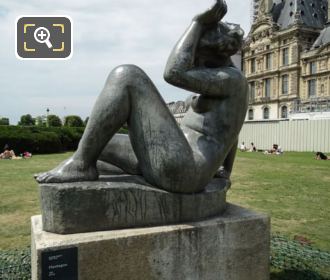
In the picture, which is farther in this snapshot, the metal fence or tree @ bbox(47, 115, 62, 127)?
tree @ bbox(47, 115, 62, 127)

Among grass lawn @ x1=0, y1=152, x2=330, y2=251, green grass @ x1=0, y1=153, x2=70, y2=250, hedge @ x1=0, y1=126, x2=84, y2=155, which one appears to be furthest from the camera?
hedge @ x1=0, y1=126, x2=84, y2=155

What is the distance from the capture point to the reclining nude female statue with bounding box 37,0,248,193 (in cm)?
261

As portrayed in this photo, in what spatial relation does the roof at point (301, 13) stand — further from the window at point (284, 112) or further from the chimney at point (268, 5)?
the window at point (284, 112)

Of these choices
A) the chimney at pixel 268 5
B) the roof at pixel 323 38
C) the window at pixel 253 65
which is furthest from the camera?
the window at pixel 253 65

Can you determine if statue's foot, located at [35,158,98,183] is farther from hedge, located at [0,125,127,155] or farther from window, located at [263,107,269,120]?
window, located at [263,107,269,120]

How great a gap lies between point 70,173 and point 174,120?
33.7 inches

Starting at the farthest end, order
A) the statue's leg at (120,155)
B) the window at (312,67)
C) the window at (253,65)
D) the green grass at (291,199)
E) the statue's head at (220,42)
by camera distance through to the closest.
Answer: the window at (253,65) → the window at (312,67) → the green grass at (291,199) → the statue's leg at (120,155) → the statue's head at (220,42)

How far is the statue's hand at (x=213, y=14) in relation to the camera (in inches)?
107

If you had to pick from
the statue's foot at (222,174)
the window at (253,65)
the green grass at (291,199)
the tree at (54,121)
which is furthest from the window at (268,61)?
the statue's foot at (222,174)

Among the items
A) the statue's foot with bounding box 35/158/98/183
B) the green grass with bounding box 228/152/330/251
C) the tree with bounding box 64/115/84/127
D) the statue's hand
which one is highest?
the tree with bounding box 64/115/84/127

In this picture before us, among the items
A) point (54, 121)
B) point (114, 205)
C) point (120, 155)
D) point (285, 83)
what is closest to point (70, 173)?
point (114, 205)

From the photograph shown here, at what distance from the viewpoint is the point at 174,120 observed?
2715 mm

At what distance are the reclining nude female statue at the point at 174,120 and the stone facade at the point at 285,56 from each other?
4929 cm

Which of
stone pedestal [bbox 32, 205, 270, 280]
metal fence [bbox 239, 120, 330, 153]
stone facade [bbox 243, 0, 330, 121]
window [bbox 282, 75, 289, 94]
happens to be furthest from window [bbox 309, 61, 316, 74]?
stone pedestal [bbox 32, 205, 270, 280]
